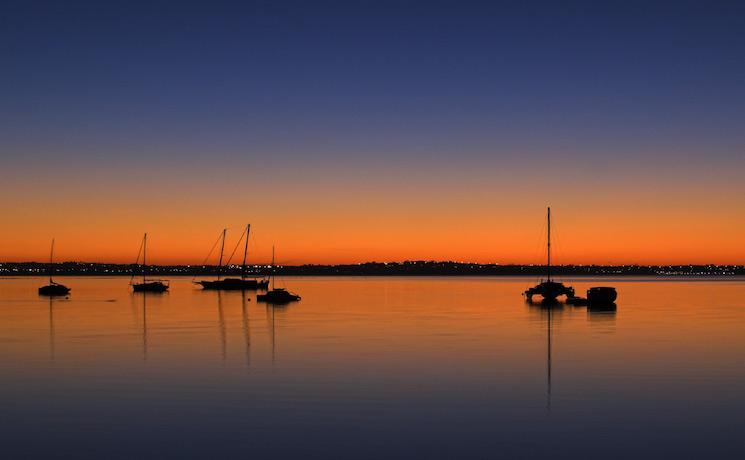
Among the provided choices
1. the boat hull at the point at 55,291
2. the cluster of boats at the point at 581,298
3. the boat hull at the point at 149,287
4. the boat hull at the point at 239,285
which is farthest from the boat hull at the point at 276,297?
the boat hull at the point at 239,285

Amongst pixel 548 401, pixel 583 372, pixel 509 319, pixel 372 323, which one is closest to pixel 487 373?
pixel 583 372

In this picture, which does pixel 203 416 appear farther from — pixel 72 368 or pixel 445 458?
pixel 72 368

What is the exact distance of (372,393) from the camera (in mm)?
31141

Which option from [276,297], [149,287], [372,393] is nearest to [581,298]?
[276,297]

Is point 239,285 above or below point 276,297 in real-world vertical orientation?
below

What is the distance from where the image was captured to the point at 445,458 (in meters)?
20.7

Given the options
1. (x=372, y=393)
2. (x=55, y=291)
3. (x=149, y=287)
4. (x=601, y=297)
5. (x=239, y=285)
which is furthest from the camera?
(x=239, y=285)

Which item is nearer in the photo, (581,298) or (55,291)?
(581,298)

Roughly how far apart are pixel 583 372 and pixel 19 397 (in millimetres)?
25569

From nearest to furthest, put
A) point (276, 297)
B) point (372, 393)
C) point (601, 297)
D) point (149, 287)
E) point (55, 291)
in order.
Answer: point (372, 393) < point (601, 297) < point (276, 297) < point (55, 291) < point (149, 287)

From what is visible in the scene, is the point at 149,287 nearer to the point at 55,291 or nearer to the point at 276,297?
the point at 55,291

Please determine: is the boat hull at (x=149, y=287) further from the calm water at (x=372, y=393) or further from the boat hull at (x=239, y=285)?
the calm water at (x=372, y=393)

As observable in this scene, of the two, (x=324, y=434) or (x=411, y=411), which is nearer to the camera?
(x=324, y=434)

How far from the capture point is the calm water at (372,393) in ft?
73.3
